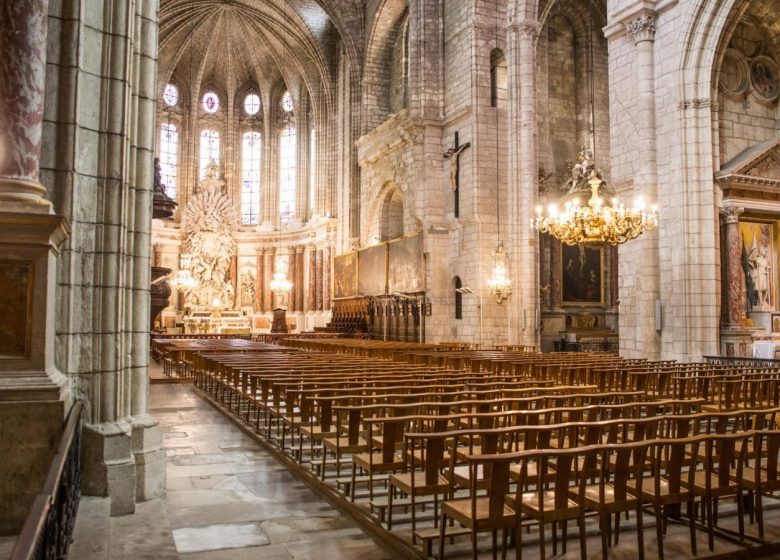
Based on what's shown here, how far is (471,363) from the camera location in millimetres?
13109

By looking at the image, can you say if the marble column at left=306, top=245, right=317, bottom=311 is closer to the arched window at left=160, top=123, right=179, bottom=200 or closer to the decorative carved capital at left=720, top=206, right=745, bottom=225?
the arched window at left=160, top=123, right=179, bottom=200

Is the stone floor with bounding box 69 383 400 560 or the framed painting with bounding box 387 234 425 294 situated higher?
the framed painting with bounding box 387 234 425 294

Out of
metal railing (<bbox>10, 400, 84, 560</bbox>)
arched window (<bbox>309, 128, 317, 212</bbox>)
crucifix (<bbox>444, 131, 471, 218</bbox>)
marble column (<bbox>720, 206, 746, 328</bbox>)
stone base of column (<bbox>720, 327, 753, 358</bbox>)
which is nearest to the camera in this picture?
metal railing (<bbox>10, 400, 84, 560</bbox>)

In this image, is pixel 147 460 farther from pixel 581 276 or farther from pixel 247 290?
pixel 247 290

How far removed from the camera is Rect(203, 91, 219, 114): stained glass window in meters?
38.1

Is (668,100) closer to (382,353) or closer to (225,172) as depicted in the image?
(382,353)

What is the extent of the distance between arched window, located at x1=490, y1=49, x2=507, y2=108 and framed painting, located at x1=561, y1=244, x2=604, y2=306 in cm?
546

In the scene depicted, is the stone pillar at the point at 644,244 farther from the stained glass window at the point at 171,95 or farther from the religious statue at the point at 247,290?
the stained glass window at the point at 171,95

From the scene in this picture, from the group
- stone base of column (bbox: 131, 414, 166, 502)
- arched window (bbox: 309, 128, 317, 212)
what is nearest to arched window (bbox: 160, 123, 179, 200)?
arched window (bbox: 309, 128, 317, 212)

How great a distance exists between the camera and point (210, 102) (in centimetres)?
3819

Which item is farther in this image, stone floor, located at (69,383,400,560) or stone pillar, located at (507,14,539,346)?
stone pillar, located at (507,14,539,346)

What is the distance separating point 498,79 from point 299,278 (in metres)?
17.3

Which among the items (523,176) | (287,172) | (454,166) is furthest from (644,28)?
(287,172)

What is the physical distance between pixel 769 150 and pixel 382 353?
10.1 meters
